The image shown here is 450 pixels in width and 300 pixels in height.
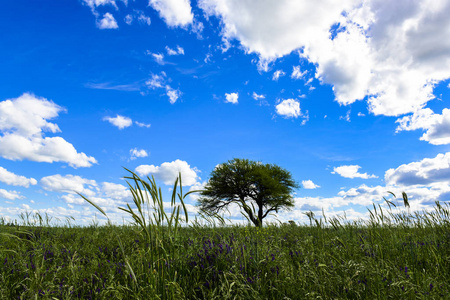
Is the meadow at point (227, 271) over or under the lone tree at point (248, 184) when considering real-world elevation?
under

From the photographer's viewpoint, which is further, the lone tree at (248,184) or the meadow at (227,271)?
the lone tree at (248,184)

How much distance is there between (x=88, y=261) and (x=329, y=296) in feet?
13.4

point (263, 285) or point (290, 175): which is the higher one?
point (290, 175)

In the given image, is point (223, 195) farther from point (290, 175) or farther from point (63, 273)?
point (63, 273)

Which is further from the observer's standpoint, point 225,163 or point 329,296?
point 225,163

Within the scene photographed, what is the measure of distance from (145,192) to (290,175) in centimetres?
3824

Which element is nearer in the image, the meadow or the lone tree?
the meadow

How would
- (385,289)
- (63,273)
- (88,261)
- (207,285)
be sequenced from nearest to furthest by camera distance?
(385,289) → (207,285) → (63,273) → (88,261)

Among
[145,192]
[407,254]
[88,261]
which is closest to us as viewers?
[145,192]

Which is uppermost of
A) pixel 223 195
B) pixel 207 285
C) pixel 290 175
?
pixel 290 175

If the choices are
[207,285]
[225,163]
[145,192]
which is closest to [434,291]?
[207,285]

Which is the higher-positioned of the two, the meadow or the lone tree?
the lone tree

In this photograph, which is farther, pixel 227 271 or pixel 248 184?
pixel 248 184

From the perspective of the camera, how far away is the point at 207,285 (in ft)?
11.8
